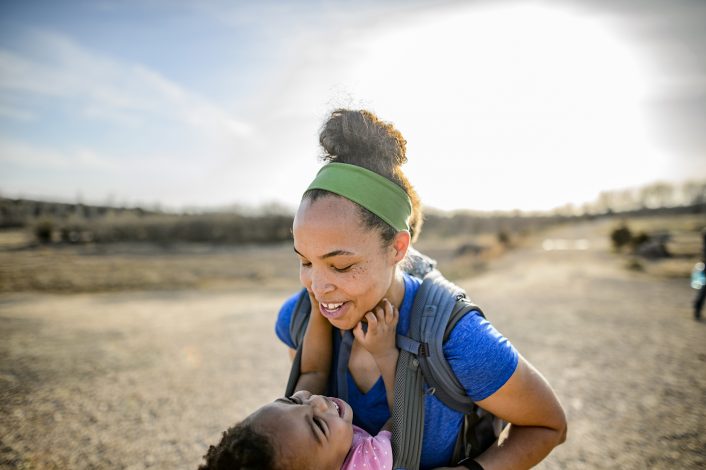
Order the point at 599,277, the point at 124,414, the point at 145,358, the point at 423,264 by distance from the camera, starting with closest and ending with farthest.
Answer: the point at 423,264 < the point at 124,414 < the point at 145,358 < the point at 599,277

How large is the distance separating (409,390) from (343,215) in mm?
828

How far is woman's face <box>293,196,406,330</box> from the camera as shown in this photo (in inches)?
66.4

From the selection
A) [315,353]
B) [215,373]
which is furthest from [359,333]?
[215,373]

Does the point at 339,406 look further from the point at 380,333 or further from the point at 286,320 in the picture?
the point at 286,320

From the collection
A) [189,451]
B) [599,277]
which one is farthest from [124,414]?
[599,277]

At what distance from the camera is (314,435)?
1.69 meters

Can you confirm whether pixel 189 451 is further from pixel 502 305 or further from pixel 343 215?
pixel 502 305

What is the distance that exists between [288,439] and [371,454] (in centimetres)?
38

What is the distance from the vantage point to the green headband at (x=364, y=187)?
1.70 metres

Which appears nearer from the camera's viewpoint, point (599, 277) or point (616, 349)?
point (616, 349)

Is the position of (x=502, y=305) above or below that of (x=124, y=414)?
→ above

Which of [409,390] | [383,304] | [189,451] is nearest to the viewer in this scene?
[409,390]

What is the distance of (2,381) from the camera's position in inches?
221

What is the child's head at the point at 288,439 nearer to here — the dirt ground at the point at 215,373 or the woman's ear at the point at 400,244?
the woman's ear at the point at 400,244
